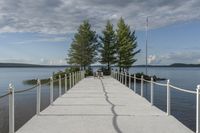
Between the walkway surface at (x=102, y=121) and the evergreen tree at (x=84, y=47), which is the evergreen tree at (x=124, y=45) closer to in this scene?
the evergreen tree at (x=84, y=47)

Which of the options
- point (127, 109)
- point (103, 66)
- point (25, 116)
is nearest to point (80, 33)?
point (103, 66)

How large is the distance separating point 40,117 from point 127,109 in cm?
342

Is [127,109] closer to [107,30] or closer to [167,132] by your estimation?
[167,132]

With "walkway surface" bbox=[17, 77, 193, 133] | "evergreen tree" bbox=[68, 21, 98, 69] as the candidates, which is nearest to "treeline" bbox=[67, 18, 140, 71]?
"evergreen tree" bbox=[68, 21, 98, 69]

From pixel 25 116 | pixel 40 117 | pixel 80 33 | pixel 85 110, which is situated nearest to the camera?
pixel 40 117

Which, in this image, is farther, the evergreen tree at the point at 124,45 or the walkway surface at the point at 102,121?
the evergreen tree at the point at 124,45

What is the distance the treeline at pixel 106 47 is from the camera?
7550 centimetres

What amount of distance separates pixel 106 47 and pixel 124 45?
3770mm

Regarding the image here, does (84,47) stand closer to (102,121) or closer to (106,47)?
(106,47)

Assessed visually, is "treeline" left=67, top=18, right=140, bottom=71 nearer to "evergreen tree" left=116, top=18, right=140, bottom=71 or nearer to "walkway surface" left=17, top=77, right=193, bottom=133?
"evergreen tree" left=116, top=18, right=140, bottom=71

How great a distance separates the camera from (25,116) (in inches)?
899

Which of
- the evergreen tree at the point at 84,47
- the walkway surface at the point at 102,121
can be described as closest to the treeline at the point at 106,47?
the evergreen tree at the point at 84,47

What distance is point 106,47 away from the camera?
255ft

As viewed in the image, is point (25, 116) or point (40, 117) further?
point (25, 116)
